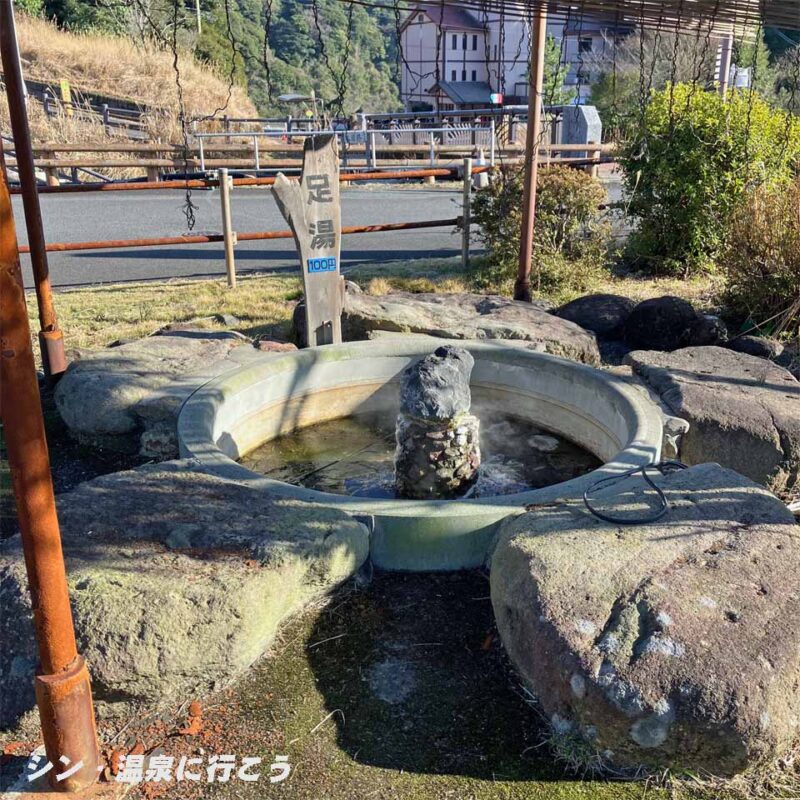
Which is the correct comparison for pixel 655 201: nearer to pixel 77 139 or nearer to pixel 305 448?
pixel 305 448

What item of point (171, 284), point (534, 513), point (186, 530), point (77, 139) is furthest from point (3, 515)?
point (77, 139)

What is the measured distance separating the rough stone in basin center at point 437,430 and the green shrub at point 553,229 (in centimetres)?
413

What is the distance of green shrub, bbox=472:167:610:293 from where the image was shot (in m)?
7.84

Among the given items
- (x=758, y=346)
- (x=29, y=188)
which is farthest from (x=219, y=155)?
(x=758, y=346)

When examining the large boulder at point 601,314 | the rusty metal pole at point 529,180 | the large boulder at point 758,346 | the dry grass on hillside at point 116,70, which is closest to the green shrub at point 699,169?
the rusty metal pole at point 529,180

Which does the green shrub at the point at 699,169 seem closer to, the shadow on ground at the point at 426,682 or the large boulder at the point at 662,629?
the large boulder at the point at 662,629

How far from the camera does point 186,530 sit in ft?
9.34

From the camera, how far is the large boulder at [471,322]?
216 inches

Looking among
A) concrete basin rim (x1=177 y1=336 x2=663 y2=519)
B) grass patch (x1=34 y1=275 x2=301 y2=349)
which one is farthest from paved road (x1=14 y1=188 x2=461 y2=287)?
concrete basin rim (x1=177 y1=336 x2=663 y2=519)

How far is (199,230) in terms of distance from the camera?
12.4 meters

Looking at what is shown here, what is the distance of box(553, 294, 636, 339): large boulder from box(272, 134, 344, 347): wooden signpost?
2.07 metres

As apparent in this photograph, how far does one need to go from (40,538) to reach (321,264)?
11.7ft

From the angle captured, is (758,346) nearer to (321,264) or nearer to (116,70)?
(321,264)

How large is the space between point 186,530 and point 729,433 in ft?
8.82
